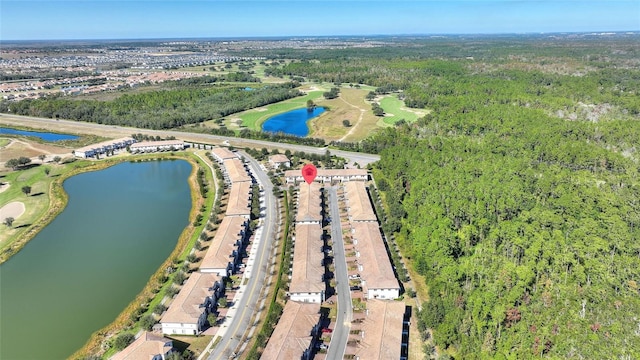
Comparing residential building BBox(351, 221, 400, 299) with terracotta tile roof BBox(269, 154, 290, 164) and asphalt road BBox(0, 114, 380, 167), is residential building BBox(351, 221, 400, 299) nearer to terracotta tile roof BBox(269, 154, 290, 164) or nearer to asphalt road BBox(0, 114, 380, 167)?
terracotta tile roof BBox(269, 154, 290, 164)

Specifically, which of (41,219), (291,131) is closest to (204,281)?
(41,219)

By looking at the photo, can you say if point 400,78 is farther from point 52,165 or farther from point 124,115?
point 52,165

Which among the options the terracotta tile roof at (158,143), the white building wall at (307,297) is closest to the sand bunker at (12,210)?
the terracotta tile roof at (158,143)

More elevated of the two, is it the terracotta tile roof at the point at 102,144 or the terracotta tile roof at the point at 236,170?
the terracotta tile roof at the point at 102,144

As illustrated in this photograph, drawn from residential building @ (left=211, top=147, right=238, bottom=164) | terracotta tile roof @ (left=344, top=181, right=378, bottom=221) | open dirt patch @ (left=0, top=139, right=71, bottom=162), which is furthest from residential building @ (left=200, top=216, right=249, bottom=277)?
open dirt patch @ (left=0, top=139, right=71, bottom=162)

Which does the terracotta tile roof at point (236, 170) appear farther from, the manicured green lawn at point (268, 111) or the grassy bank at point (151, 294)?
the manicured green lawn at point (268, 111)
